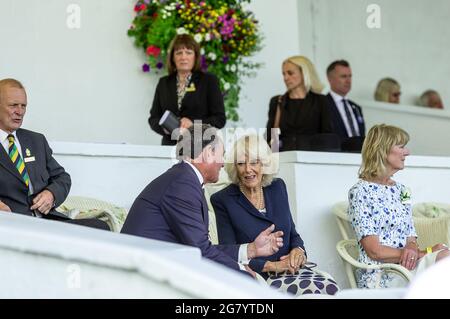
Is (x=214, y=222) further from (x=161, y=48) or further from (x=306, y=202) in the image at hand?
(x=161, y=48)

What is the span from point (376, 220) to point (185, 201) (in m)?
1.60

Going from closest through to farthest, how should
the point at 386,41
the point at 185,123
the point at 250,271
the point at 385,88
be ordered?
the point at 250,271
the point at 185,123
the point at 385,88
the point at 386,41

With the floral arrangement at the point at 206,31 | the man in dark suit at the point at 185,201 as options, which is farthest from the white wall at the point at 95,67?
the man in dark suit at the point at 185,201

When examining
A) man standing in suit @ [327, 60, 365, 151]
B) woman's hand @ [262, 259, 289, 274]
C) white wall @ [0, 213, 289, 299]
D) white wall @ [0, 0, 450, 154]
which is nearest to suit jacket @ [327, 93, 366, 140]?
man standing in suit @ [327, 60, 365, 151]

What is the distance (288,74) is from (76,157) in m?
2.04

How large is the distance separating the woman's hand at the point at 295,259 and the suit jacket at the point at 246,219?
0.10 metres

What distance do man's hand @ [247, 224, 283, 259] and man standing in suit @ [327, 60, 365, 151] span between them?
2986 millimetres

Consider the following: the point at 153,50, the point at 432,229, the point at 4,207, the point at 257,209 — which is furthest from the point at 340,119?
the point at 4,207

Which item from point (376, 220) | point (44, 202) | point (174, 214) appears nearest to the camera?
point (174, 214)

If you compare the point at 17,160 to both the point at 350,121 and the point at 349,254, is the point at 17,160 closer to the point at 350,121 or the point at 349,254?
the point at 349,254

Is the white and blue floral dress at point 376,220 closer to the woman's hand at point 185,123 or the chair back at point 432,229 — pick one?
the chair back at point 432,229

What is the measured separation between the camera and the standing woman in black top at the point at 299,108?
8.03 meters

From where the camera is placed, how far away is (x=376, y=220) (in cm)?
611

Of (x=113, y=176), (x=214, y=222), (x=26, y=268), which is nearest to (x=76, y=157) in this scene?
(x=113, y=176)
